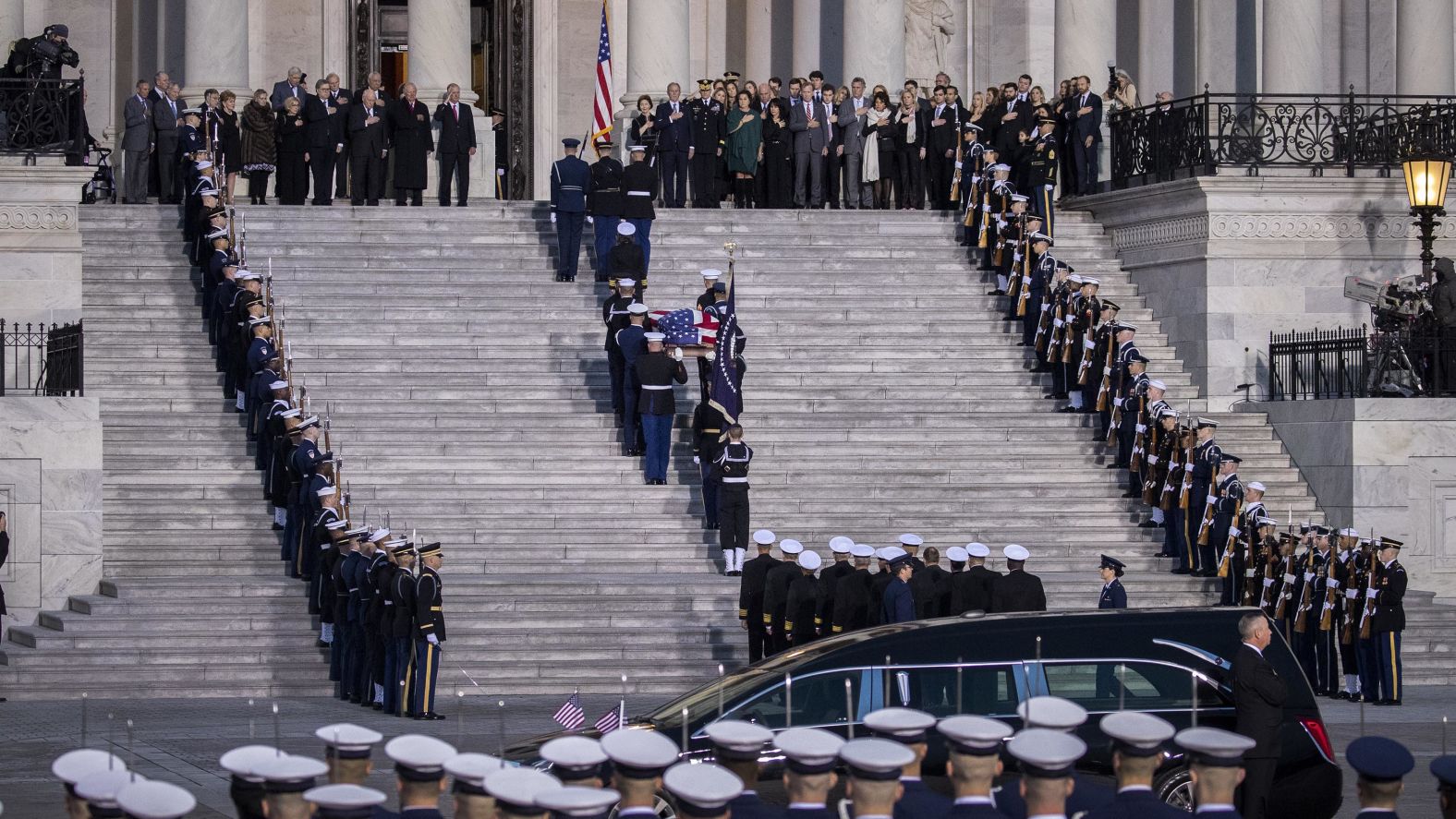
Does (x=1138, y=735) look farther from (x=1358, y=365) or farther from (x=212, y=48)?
(x=212, y=48)

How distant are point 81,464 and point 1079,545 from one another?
986 cm

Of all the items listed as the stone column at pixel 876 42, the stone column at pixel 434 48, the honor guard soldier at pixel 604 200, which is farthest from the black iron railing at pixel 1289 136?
the stone column at pixel 434 48

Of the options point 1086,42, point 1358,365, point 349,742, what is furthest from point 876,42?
point 349,742

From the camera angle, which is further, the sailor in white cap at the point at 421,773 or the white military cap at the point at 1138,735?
the white military cap at the point at 1138,735

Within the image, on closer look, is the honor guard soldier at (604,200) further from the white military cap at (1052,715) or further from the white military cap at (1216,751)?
the white military cap at (1216,751)

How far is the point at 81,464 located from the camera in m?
23.2

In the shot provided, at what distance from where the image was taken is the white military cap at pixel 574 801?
715cm

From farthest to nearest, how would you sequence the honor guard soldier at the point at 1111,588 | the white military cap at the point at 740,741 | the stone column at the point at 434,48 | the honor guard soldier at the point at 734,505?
1. the stone column at the point at 434,48
2. the honor guard soldier at the point at 734,505
3. the honor guard soldier at the point at 1111,588
4. the white military cap at the point at 740,741

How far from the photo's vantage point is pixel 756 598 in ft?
65.4

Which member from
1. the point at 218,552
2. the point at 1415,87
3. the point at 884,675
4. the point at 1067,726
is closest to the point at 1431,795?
the point at 884,675

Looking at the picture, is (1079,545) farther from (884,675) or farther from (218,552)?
(884,675)

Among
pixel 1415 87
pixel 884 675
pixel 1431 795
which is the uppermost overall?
pixel 1415 87

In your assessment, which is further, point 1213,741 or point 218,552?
point 218,552

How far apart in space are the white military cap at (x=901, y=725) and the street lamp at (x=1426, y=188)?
18.9 meters
